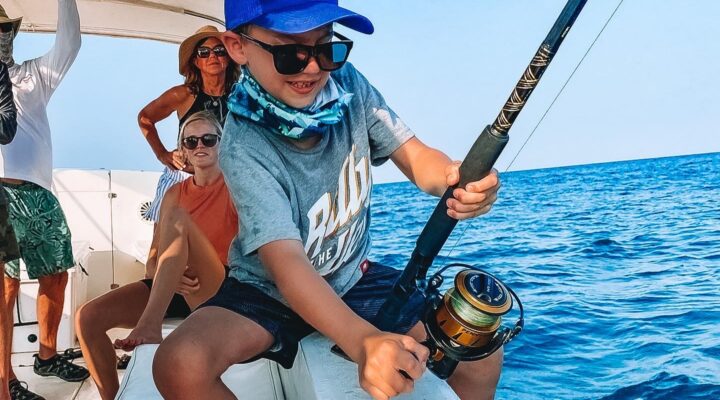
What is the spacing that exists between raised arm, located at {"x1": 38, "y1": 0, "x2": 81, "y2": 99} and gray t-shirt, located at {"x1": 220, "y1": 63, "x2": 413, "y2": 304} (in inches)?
68.7

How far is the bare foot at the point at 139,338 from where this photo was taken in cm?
209

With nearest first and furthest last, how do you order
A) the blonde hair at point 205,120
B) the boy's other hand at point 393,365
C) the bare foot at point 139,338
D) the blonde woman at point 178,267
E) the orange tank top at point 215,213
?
the boy's other hand at point 393,365 → the bare foot at point 139,338 → the blonde woman at point 178,267 → the orange tank top at point 215,213 → the blonde hair at point 205,120

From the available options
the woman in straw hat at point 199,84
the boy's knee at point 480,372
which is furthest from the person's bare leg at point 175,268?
the boy's knee at point 480,372

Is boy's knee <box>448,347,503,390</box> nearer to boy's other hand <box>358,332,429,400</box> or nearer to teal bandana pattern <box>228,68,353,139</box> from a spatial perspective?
boy's other hand <box>358,332,429,400</box>

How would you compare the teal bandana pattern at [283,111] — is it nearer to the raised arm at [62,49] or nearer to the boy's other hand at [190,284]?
the boy's other hand at [190,284]

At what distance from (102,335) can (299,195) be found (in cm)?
119

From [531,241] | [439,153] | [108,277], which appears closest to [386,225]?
[531,241]

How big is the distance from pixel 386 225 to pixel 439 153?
18.1 metres

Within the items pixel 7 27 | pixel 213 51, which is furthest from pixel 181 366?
pixel 213 51

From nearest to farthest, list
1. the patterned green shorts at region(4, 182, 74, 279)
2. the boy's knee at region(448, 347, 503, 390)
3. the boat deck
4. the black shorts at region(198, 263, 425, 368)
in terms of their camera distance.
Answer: the black shorts at region(198, 263, 425, 368) < the boy's knee at region(448, 347, 503, 390) < the boat deck < the patterned green shorts at region(4, 182, 74, 279)

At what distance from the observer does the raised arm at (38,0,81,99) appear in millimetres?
2988

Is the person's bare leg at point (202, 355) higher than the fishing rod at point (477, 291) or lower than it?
lower

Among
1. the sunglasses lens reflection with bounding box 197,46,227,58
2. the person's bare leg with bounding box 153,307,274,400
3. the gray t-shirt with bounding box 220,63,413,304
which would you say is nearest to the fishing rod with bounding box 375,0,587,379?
the gray t-shirt with bounding box 220,63,413,304

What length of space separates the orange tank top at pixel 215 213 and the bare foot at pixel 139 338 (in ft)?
1.74
